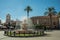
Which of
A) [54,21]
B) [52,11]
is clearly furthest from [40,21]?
[52,11]

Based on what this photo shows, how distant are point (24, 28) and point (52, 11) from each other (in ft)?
160

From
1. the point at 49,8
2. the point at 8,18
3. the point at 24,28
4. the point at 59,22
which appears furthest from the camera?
the point at 8,18

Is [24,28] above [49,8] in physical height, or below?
below

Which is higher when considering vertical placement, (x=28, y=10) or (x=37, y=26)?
(x=28, y=10)

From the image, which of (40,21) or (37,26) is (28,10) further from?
(37,26)

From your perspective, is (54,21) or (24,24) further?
(54,21)

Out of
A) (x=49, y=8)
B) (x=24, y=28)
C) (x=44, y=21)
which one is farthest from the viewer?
(x=44, y=21)

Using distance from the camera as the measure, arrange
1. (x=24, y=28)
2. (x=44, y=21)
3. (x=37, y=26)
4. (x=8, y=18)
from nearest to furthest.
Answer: (x=24, y=28) < (x=37, y=26) < (x=44, y=21) < (x=8, y=18)

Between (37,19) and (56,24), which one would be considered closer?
(56,24)

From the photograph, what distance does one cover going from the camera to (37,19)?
342 ft

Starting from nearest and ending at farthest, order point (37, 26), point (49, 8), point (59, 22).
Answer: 1. point (37, 26)
2. point (49, 8)
3. point (59, 22)

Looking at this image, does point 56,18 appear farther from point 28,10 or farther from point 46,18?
point 28,10

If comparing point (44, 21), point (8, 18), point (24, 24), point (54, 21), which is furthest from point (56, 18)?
point (24, 24)

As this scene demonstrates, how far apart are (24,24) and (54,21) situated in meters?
61.8
